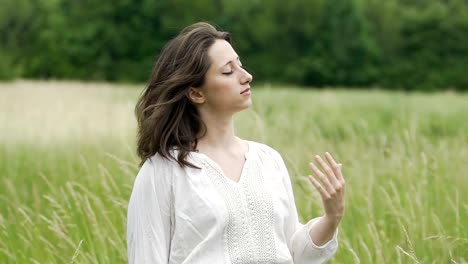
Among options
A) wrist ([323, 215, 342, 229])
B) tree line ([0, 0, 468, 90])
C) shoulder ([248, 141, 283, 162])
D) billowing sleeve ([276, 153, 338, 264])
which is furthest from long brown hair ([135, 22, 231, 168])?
tree line ([0, 0, 468, 90])

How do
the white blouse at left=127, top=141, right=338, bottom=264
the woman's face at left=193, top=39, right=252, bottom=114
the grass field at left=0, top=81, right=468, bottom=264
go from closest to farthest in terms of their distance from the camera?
the white blouse at left=127, top=141, right=338, bottom=264, the woman's face at left=193, top=39, right=252, bottom=114, the grass field at left=0, top=81, right=468, bottom=264

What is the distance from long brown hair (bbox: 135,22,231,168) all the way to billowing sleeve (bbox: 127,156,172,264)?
0.24 ft

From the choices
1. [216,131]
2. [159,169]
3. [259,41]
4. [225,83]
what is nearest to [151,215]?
[159,169]

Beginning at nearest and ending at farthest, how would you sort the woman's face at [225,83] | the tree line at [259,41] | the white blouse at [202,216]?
1. the white blouse at [202,216]
2. the woman's face at [225,83]
3. the tree line at [259,41]

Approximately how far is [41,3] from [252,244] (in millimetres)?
46891

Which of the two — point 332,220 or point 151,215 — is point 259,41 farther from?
point 151,215

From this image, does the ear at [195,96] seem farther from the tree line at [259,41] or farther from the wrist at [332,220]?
the tree line at [259,41]

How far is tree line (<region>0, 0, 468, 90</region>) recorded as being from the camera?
45.0m

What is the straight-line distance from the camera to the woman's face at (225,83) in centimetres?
241

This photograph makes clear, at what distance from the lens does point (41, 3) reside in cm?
4734

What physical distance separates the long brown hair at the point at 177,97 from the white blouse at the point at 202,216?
57 mm

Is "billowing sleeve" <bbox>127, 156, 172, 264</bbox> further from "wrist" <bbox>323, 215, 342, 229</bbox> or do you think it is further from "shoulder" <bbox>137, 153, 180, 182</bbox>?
"wrist" <bbox>323, 215, 342, 229</bbox>

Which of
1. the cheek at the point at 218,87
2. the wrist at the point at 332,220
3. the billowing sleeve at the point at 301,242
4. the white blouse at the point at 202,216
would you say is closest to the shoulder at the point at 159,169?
the white blouse at the point at 202,216

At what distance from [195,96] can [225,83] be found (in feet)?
0.34
